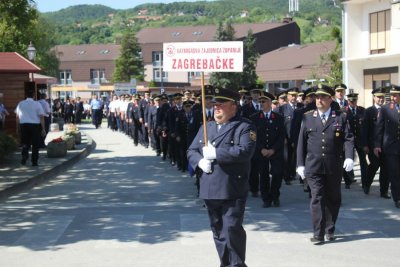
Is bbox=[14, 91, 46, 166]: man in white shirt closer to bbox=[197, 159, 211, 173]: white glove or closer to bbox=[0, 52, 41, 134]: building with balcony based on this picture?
bbox=[0, 52, 41, 134]: building with balcony

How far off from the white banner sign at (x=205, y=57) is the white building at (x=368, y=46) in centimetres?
2260

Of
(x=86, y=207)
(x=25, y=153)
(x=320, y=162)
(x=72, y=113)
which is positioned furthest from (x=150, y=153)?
(x=72, y=113)

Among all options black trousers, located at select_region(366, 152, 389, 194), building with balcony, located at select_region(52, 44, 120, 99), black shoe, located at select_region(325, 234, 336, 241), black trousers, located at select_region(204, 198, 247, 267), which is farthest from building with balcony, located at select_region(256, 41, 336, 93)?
black trousers, located at select_region(204, 198, 247, 267)

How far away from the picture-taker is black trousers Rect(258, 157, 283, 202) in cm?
1130

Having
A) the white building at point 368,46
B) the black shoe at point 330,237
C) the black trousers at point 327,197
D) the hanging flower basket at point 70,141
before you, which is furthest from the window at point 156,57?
the black shoe at point 330,237

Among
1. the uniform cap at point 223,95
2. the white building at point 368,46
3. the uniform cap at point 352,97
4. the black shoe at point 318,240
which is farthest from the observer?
the white building at point 368,46

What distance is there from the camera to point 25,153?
55.7ft

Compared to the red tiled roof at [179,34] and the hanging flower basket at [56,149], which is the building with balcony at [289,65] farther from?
the hanging flower basket at [56,149]

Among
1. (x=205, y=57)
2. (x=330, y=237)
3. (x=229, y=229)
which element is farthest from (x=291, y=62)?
(x=229, y=229)

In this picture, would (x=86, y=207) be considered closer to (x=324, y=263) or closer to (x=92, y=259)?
(x=92, y=259)

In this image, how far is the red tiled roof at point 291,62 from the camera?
206ft

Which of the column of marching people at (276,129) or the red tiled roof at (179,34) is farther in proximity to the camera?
the red tiled roof at (179,34)

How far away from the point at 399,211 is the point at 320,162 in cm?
276

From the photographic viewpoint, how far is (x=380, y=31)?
3025 cm
